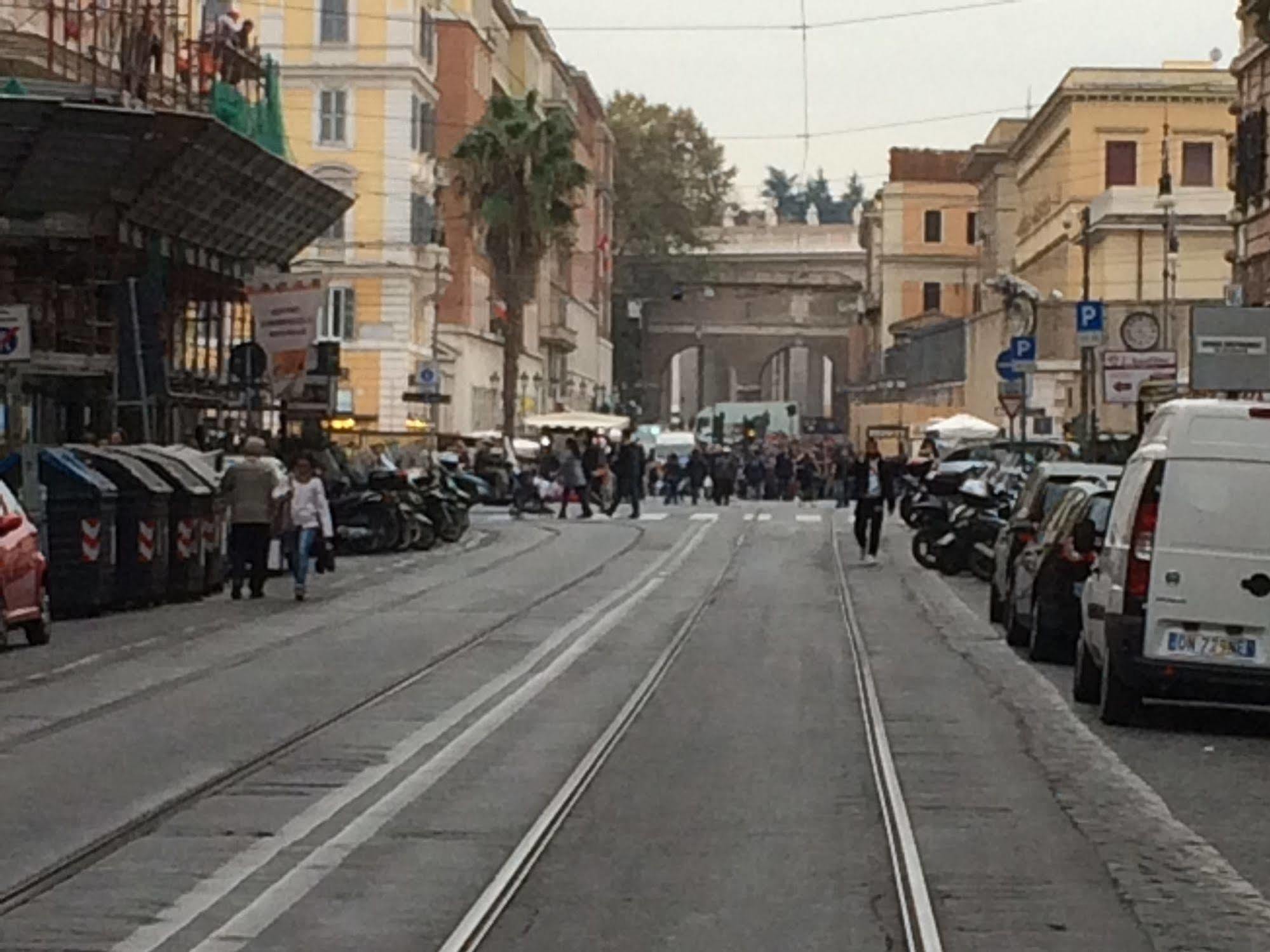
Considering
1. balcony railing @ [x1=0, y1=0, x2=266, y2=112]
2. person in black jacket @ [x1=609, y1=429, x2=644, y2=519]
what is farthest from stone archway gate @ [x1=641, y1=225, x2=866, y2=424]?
balcony railing @ [x1=0, y1=0, x2=266, y2=112]

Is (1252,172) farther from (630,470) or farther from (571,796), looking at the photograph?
(571,796)

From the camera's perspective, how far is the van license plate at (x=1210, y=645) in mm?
17938

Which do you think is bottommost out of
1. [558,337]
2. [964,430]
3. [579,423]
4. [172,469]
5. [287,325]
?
[172,469]

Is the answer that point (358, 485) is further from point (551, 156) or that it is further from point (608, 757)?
point (551, 156)

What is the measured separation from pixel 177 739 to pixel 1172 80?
76.3 metres

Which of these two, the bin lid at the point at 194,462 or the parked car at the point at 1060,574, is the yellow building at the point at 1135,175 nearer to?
the bin lid at the point at 194,462

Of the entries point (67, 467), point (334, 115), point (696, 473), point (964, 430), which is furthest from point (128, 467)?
point (334, 115)

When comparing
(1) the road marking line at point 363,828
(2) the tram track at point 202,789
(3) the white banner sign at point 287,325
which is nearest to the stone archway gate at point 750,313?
(3) the white banner sign at point 287,325

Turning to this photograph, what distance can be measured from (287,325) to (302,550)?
1049 centimetres

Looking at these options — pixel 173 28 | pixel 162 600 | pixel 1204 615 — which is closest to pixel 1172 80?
pixel 173 28

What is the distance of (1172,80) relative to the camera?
89.5 meters

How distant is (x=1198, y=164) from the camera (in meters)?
90.3

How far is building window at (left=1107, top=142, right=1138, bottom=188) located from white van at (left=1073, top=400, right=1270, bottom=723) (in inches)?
2896

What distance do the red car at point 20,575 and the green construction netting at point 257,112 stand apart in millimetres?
25264
